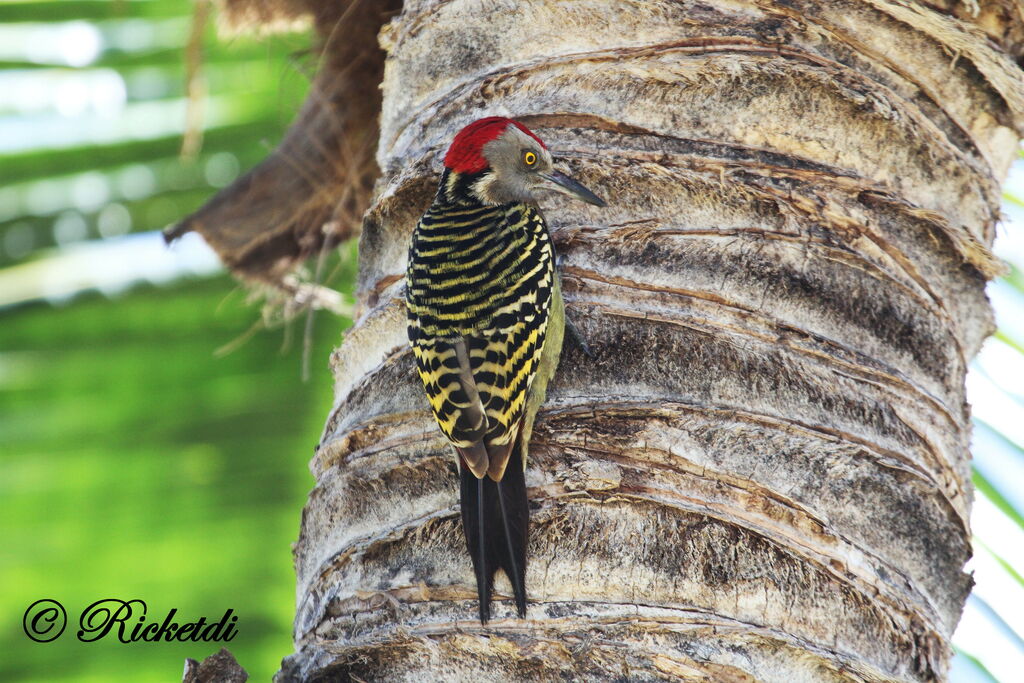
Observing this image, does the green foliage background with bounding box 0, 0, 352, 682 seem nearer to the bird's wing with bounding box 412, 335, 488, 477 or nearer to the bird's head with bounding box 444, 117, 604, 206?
the bird's head with bounding box 444, 117, 604, 206

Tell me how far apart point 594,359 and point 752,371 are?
33 cm

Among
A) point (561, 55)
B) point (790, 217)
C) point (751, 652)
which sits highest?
point (561, 55)

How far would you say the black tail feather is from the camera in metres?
2.13

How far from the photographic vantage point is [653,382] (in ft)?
7.47

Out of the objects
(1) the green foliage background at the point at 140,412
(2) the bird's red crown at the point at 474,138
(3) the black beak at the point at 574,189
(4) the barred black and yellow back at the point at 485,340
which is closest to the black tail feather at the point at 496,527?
(4) the barred black and yellow back at the point at 485,340

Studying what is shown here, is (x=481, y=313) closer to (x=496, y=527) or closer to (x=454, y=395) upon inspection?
(x=454, y=395)

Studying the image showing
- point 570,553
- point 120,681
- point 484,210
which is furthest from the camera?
point 120,681

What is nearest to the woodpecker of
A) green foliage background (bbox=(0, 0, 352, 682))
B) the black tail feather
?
the black tail feather

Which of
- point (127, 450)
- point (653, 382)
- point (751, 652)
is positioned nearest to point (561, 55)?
point (653, 382)

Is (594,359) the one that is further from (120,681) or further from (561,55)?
(120,681)

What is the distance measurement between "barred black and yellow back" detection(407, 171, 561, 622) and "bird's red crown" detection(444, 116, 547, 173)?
0.15 m

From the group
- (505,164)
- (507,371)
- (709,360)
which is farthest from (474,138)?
(709,360)

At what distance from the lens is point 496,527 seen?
2.22m

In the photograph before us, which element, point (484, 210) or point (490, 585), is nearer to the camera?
point (490, 585)
